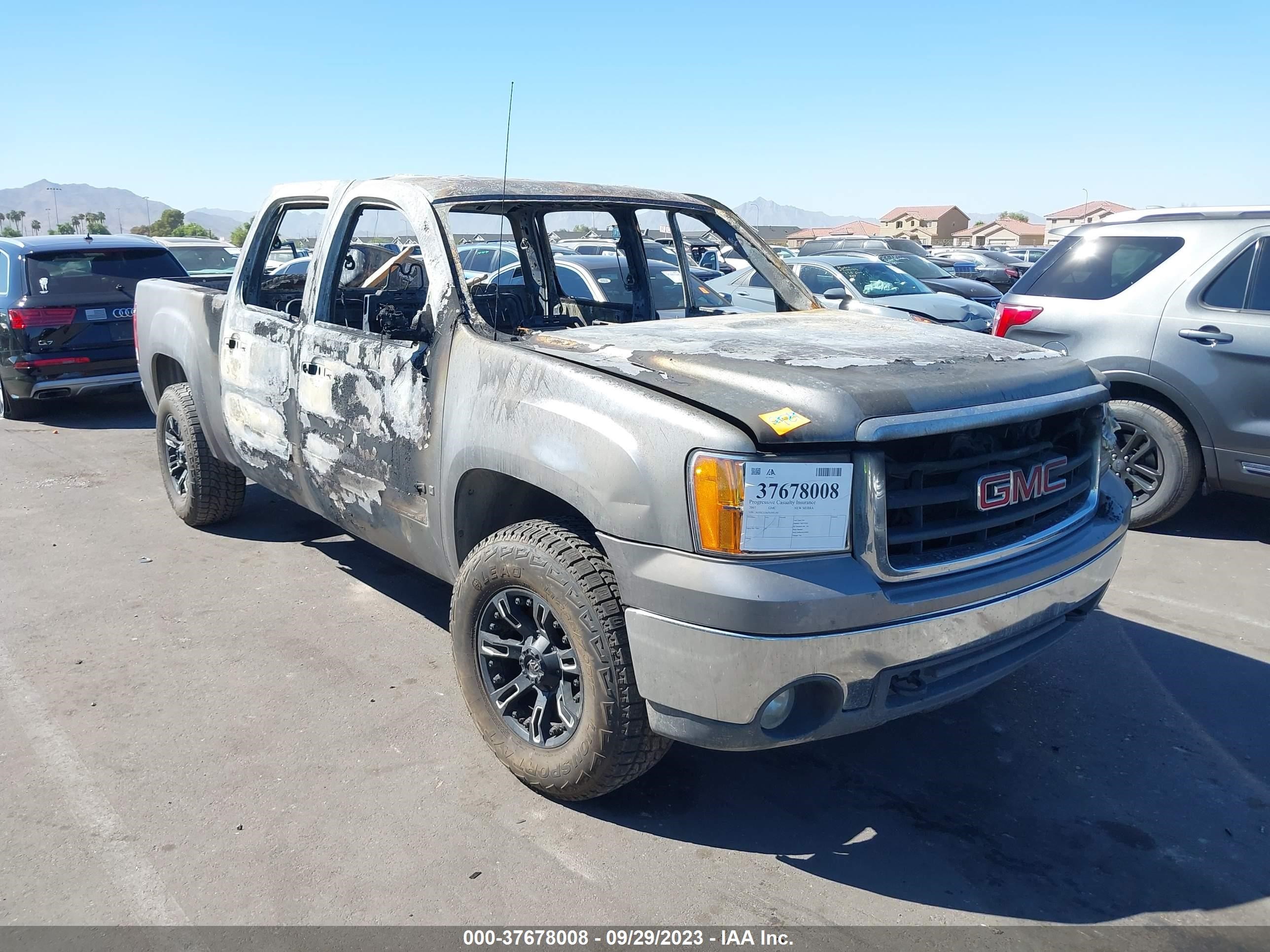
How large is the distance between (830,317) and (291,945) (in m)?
3.08

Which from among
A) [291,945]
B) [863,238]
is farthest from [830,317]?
[863,238]

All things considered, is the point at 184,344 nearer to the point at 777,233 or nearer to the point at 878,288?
the point at 878,288

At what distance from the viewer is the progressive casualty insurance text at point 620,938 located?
258 centimetres

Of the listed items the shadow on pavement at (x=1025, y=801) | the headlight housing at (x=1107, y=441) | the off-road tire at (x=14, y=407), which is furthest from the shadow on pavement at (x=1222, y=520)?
the off-road tire at (x=14, y=407)

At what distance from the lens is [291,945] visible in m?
2.57

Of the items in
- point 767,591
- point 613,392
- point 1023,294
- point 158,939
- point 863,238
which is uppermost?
point 863,238

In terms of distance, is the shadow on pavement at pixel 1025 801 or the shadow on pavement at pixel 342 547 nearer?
the shadow on pavement at pixel 1025 801

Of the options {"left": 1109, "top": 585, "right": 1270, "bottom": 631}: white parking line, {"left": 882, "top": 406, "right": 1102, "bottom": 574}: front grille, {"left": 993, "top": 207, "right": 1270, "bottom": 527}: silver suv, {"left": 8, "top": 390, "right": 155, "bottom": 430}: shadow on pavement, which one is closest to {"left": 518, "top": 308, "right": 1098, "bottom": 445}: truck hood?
{"left": 882, "top": 406, "right": 1102, "bottom": 574}: front grille

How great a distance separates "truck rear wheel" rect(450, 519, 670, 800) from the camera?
2855mm

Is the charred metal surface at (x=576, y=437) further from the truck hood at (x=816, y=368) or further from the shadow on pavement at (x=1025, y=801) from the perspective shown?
the shadow on pavement at (x=1025, y=801)

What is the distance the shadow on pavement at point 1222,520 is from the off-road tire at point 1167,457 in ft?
0.63

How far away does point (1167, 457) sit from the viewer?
588cm

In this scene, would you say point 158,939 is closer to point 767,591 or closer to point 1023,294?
point 767,591

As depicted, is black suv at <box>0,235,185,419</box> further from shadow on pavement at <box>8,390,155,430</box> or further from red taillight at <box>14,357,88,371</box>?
shadow on pavement at <box>8,390,155,430</box>
